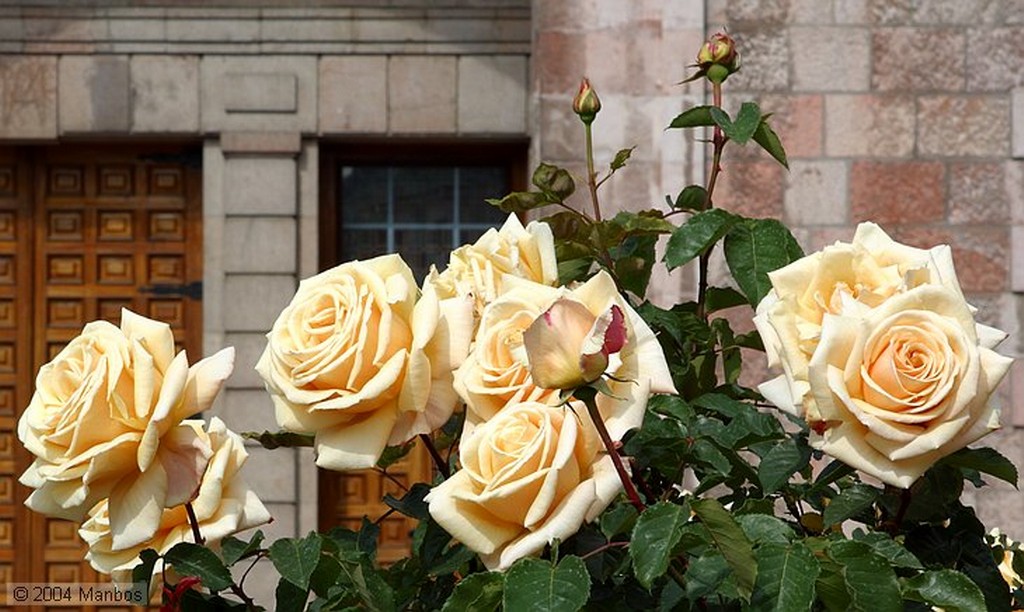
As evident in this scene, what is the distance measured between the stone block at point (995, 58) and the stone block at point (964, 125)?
0.05 m

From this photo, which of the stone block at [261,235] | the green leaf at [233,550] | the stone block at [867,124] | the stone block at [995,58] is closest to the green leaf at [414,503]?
the green leaf at [233,550]

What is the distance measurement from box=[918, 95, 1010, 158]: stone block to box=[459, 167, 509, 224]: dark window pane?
A: 70.5 inches

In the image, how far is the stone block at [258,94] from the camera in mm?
6215

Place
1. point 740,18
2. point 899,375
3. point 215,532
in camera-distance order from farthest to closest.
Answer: point 740,18 → point 215,532 → point 899,375

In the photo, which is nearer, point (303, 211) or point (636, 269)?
point (636, 269)

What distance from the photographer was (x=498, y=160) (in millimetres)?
6480

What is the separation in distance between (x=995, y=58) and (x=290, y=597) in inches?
198

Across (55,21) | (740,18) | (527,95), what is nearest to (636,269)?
(740,18)

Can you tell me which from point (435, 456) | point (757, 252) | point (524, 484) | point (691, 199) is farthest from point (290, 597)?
point (691, 199)

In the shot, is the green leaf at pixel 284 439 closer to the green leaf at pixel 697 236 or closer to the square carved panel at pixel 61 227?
the green leaf at pixel 697 236

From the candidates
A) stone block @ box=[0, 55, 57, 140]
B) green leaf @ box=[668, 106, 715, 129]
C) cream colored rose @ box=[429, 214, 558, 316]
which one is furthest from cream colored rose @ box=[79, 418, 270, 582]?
stone block @ box=[0, 55, 57, 140]

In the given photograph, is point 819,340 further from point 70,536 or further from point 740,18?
point 70,536

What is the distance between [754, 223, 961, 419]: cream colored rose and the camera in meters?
1.09

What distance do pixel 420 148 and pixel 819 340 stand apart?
17.9 ft
